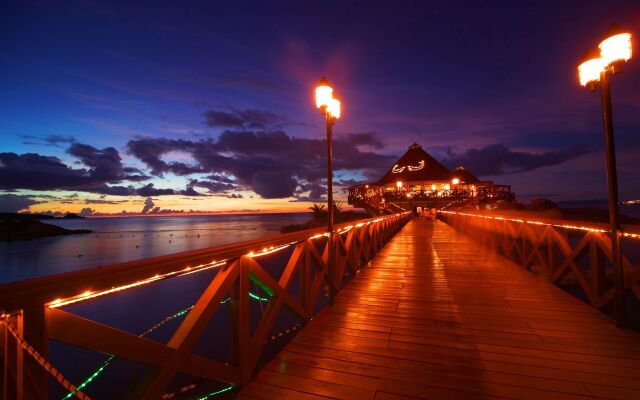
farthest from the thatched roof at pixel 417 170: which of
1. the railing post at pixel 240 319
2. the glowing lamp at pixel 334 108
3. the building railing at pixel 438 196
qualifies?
the railing post at pixel 240 319

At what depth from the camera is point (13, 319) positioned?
114 cm

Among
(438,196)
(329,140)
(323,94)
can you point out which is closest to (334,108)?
(323,94)

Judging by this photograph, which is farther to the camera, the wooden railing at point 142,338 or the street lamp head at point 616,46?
the street lamp head at point 616,46

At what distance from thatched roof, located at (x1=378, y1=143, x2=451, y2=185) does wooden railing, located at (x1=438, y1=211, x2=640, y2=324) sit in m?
29.0

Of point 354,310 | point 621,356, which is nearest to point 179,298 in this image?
point 354,310

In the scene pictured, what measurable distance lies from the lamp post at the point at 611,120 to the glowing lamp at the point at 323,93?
11.5 ft

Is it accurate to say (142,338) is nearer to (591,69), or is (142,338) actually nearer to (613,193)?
(613,193)

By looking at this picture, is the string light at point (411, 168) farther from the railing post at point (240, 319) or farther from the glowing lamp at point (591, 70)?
the railing post at point (240, 319)

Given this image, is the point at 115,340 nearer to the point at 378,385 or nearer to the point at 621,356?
the point at 378,385

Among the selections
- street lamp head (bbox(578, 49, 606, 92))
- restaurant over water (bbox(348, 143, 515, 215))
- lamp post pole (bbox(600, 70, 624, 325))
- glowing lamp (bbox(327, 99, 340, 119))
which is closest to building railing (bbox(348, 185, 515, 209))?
restaurant over water (bbox(348, 143, 515, 215))

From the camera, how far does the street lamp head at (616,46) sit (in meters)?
3.44

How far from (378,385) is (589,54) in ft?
16.1

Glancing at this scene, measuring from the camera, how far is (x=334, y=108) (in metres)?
4.71

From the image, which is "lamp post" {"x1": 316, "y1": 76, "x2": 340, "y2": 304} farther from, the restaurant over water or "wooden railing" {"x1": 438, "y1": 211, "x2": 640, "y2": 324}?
the restaurant over water
